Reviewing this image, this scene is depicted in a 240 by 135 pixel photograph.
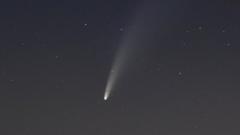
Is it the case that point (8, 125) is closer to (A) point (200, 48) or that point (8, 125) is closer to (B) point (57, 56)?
(B) point (57, 56)

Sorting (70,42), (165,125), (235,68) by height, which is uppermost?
(70,42)

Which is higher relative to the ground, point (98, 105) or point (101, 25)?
point (101, 25)

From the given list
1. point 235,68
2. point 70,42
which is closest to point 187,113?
point 235,68

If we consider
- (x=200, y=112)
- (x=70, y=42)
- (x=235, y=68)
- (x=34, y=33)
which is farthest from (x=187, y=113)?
(x=34, y=33)

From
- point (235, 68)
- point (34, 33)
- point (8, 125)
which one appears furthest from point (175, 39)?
point (8, 125)

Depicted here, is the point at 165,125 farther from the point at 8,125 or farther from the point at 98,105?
the point at 8,125

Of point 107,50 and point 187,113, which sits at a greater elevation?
point 107,50
